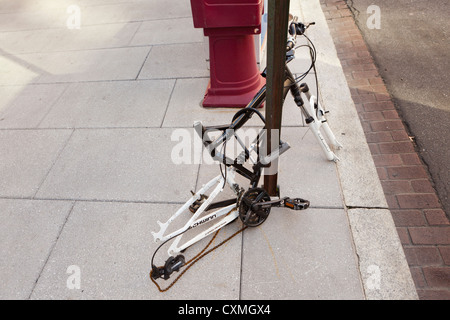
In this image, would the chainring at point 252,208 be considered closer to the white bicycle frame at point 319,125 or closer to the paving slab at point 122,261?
the paving slab at point 122,261

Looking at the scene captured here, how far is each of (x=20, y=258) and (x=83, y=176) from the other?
1.00m

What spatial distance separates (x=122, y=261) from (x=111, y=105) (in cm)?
246

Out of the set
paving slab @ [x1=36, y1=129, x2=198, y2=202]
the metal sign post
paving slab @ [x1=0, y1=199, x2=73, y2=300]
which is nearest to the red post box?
paving slab @ [x1=36, y1=129, x2=198, y2=202]

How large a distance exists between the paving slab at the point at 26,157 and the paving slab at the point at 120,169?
121 millimetres

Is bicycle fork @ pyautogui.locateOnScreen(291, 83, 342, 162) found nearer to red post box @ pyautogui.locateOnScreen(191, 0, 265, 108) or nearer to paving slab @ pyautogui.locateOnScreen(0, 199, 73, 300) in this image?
red post box @ pyautogui.locateOnScreen(191, 0, 265, 108)

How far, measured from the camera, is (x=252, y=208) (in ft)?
8.66

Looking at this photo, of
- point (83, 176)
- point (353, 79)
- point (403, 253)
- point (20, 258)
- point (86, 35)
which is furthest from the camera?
point (86, 35)

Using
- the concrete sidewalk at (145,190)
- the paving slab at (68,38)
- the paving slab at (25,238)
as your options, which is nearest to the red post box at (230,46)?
the concrete sidewalk at (145,190)

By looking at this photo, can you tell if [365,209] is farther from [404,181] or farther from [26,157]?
[26,157]
